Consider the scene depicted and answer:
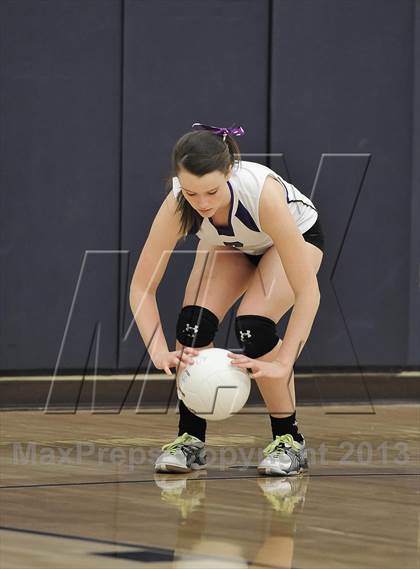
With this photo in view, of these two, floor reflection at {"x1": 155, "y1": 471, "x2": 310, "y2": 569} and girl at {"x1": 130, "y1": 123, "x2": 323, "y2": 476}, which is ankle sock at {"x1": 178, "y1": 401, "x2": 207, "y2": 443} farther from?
floor reflection at {"x1": 155, "y1": 471, "x2": 310, "y2": 569}

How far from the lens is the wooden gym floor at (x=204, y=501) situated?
3.32 metres

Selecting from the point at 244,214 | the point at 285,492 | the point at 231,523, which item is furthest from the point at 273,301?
the point at 231,523

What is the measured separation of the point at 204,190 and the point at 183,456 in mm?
1019

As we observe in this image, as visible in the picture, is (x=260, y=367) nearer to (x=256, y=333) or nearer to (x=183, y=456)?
(x=256, y=333)

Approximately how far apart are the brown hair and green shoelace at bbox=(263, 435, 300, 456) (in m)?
0.82

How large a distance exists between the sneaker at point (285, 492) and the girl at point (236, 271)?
86 millimetres

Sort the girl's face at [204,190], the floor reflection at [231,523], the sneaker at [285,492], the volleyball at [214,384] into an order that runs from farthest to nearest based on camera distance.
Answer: the volleyball at [214,384] → the girl's face at [204,190] → the sneaker at [285,492] → the floor reflection at [231,523]

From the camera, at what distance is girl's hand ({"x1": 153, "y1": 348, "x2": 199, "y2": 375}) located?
438cm

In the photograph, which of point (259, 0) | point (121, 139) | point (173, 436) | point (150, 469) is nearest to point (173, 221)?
point (150, 469)

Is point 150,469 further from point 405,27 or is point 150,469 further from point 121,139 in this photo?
point 405,27

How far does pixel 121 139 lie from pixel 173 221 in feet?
8.53

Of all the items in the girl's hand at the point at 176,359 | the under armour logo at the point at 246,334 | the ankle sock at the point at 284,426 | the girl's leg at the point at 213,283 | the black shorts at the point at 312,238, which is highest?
the black shorts at the point at 312,238

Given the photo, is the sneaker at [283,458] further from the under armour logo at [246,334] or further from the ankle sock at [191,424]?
the under armour logo at [246,334]

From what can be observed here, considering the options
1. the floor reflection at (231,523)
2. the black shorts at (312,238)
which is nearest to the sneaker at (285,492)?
the floor reflection at (231,523)
